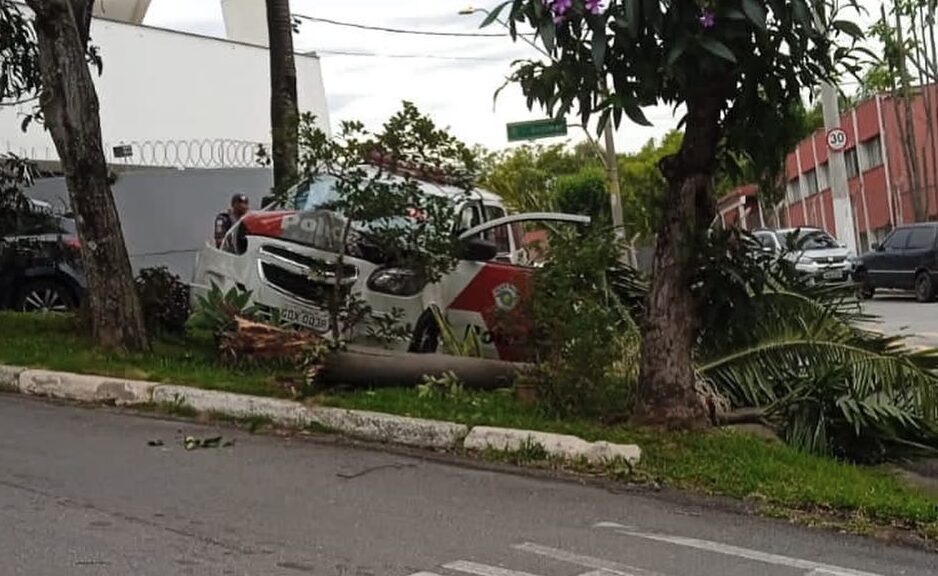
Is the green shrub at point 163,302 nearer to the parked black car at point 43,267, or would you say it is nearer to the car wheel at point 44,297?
the parked black car at point 43,267

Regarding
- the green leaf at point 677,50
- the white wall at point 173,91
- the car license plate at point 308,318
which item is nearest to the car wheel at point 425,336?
the car license plate at point 308,318

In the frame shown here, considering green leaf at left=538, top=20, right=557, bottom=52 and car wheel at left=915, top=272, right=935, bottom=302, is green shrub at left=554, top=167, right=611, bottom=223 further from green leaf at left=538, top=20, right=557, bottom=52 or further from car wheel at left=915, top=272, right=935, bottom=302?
green leaf at left=538, top=20, right=557, bottom=52

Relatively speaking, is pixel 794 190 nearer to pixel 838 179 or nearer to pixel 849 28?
pixel 838 179

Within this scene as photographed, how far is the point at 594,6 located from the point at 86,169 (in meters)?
5.36

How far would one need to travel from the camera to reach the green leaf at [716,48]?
596 cm

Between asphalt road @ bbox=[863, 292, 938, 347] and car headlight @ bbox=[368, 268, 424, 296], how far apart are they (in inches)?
266

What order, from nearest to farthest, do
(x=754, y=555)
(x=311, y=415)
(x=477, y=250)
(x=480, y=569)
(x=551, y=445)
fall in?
(x=480, y=569), (x=754, y=555), (x=551, y=445), (x=311, y=415), (x=477, y=250)

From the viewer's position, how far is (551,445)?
696cm

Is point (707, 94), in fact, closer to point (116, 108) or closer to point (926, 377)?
point (926, 377)

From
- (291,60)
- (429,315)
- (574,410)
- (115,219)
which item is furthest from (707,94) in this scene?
(291,60)

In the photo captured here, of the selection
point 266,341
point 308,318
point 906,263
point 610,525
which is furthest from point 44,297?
point 906,263

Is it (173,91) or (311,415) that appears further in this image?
(173,91)

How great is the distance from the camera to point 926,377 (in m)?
7.39

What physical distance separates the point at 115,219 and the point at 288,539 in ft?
17.6
